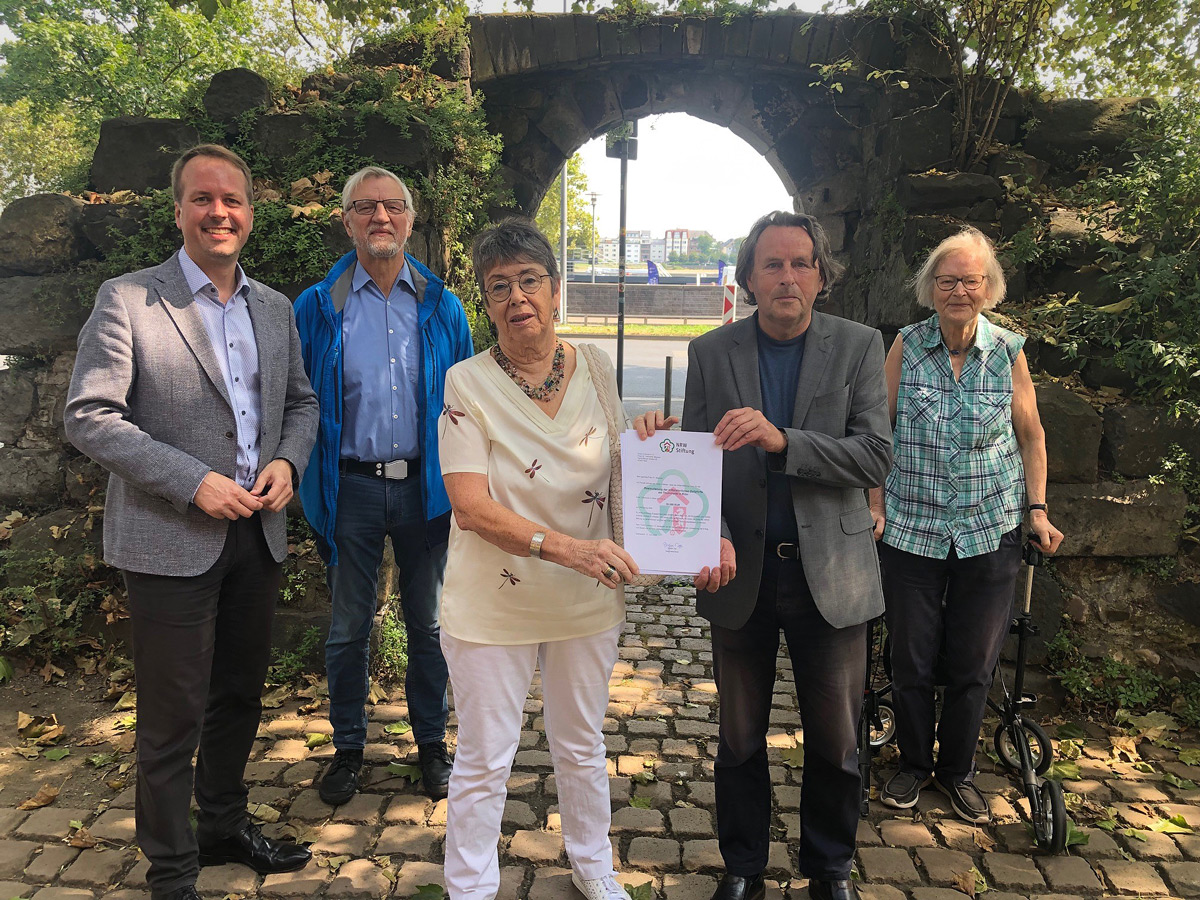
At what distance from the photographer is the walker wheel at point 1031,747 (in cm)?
339

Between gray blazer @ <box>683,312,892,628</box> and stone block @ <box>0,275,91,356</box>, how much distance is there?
4.46 meters

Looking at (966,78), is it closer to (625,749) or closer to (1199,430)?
(1199,430)

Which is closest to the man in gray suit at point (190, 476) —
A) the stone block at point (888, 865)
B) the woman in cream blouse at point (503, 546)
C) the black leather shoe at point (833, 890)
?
the woman in cream blouse at point (503, 546)

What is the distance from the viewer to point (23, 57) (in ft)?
48.7

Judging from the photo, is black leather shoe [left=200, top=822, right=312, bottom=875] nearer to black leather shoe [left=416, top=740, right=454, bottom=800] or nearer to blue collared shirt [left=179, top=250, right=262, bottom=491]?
black leather shoe [left=416, top=740, right=454, bottom=800]

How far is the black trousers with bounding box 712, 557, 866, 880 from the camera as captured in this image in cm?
261

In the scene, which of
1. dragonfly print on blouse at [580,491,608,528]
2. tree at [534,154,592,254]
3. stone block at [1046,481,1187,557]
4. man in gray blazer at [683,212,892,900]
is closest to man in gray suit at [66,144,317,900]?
dragonfly print on blouse at [580,491,608,528]

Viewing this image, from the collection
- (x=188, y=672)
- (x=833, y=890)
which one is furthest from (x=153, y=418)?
(x=833, y=890)

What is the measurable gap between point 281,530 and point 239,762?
2.98 feet

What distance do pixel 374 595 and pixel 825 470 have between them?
7.02ft

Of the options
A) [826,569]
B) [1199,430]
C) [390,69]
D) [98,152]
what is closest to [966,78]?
[1199,430]

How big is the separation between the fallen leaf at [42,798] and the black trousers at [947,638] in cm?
372

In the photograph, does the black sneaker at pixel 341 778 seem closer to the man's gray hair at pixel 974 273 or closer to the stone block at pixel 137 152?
the man's gray hair at pixel 974 273

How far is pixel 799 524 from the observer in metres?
2.54
